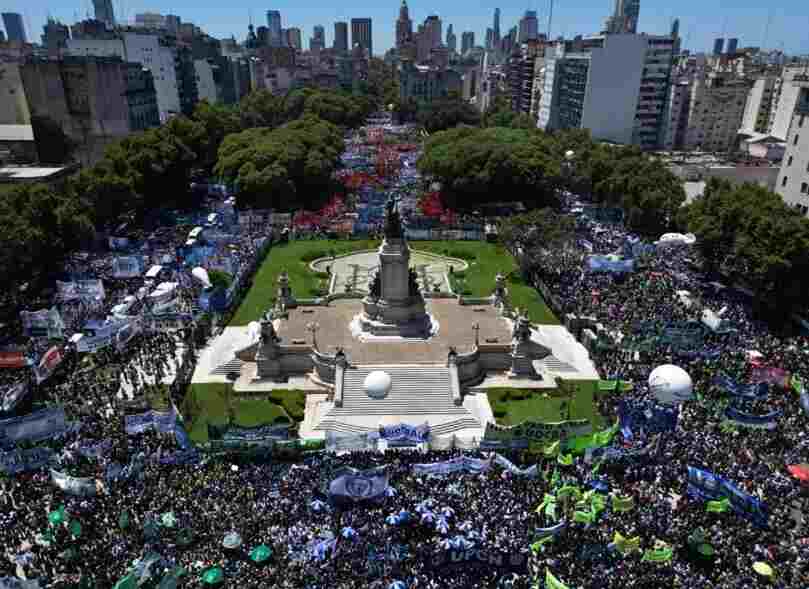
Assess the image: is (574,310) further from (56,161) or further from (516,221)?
(56,161)

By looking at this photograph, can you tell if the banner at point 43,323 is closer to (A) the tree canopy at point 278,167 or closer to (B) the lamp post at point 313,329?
(B) the lamp post at point 313,329

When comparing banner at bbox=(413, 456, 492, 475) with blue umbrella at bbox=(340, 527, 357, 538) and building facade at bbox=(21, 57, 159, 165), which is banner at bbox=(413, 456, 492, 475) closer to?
blue umbrella at bbox=(340, 527, 357, 538)

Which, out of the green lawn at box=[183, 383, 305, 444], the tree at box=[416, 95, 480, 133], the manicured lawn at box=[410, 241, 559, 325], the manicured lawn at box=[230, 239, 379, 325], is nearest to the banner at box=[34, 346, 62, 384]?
the green lawn at box=[183, 383, 305, 444]

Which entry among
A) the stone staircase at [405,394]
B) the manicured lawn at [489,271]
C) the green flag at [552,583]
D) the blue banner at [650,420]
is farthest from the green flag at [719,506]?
the manicured lawn at [489,271]

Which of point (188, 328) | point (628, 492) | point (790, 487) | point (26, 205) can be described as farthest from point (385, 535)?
point (26, 205)

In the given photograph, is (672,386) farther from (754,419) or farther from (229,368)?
(229,368)

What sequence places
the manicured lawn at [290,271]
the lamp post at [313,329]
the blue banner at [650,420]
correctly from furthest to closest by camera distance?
the manicured lawn at [290,271] → the lamp post at [313,329] → the blue banner at [650,420]
